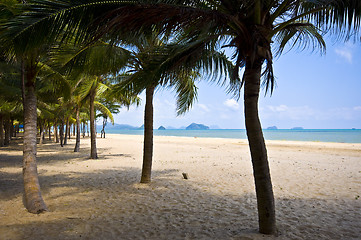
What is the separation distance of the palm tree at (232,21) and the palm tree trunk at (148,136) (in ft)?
12.6

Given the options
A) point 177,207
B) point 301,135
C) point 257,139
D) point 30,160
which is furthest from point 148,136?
point 301,135

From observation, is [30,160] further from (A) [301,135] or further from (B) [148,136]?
(A) [301,135]

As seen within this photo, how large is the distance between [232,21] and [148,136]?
478 centimetres

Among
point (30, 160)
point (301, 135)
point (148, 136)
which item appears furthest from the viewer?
point (301, 135)

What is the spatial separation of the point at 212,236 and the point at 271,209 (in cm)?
101

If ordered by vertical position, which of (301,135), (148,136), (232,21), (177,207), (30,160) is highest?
(232,21)

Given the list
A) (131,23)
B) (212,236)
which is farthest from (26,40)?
(212,236)

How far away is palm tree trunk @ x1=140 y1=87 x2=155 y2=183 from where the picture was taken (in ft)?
24.6

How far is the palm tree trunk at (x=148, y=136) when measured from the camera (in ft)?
24.6

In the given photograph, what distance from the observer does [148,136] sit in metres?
7.47

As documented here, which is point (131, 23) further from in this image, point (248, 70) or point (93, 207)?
point (93, 207)

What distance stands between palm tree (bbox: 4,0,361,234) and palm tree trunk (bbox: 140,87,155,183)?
151 inches

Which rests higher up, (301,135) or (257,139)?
(257,139)

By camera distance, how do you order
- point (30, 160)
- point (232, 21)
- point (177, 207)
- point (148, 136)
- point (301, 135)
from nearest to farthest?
point (232, 21)
point (30, 160)
point (177, 207)
point (148, 136)
point (301, 135)
